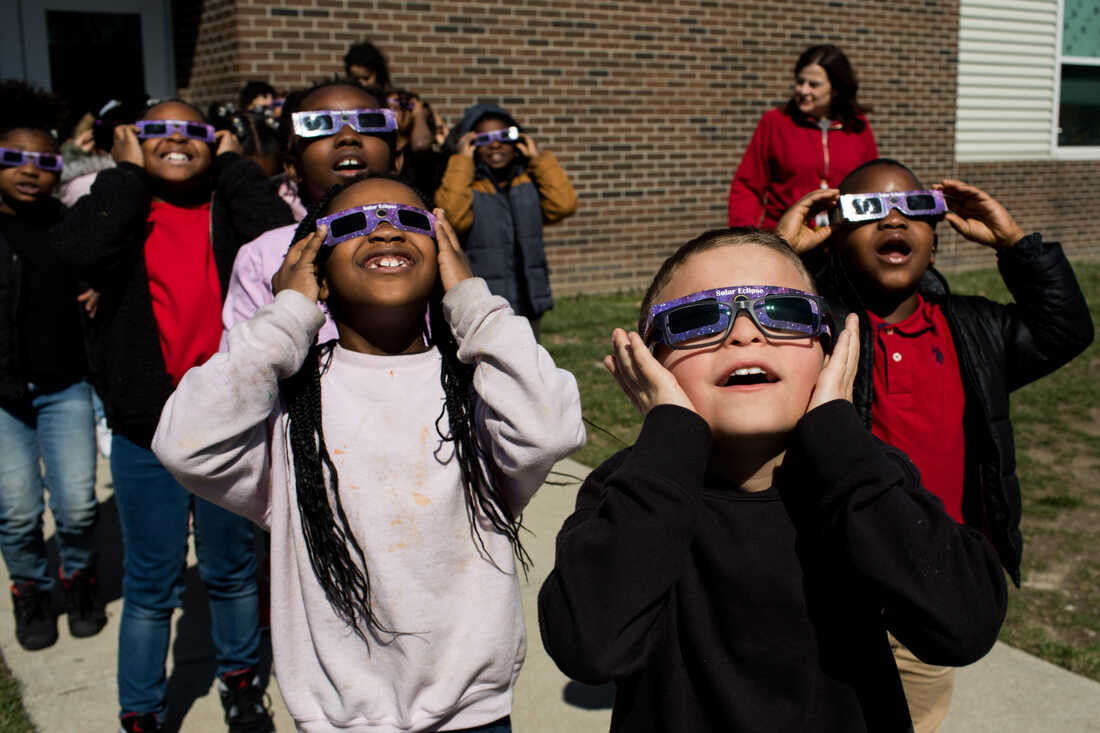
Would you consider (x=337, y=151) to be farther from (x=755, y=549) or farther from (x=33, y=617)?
(x=33, y=617)

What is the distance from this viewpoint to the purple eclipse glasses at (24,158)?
14.2 ft

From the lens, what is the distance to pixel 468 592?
7.32 ft

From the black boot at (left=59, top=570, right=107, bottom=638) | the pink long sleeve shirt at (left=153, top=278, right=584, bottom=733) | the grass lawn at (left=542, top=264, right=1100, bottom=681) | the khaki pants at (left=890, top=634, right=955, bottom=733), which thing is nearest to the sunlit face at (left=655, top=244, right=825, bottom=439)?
the pink long sleeve shirt at (left=153, top=278, right=584, bottom=733)

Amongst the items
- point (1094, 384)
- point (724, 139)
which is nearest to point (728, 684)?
point (1094, 384)

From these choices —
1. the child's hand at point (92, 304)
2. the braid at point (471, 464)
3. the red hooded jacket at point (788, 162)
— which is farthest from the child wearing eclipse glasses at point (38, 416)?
the red hooded jacket at point (788, 162)

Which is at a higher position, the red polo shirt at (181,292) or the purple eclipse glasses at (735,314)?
the purple eclipse glasses at (735,314)

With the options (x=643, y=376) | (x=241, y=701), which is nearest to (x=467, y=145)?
(x=241, y=701)

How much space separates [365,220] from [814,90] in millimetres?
4157

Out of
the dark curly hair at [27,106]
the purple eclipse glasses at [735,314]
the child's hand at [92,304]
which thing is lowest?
the child's hand at [92,304]

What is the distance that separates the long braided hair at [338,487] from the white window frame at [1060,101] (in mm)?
13994

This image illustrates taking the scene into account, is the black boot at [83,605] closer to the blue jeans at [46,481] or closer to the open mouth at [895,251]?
the blue jeans at [46,481]

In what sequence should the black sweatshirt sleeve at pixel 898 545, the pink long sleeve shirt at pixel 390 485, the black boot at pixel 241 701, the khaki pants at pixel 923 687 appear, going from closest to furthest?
1. the black sweatshirt sleeve at pixel 898 545
2. the pink long sleeve shirt at pixel 390 485
3. the khaki pants at pixel 923 687
4. the black boot at pixel 241 701

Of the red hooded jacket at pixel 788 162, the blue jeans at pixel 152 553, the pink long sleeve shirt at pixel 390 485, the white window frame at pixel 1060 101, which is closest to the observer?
the pink long sleeve shirt at pixel 390 485

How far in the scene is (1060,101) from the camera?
555 inches
